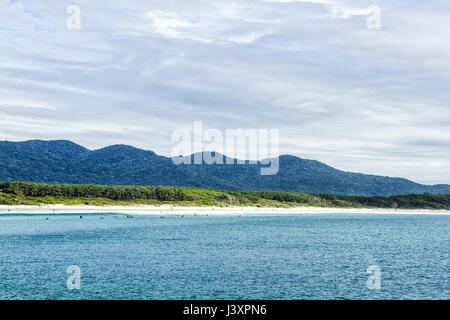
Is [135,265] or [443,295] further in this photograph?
[135,265]

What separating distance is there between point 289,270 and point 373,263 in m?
13.7

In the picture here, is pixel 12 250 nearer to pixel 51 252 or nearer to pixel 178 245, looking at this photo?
pixel 51 252

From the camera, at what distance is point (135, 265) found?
53.6 meters
